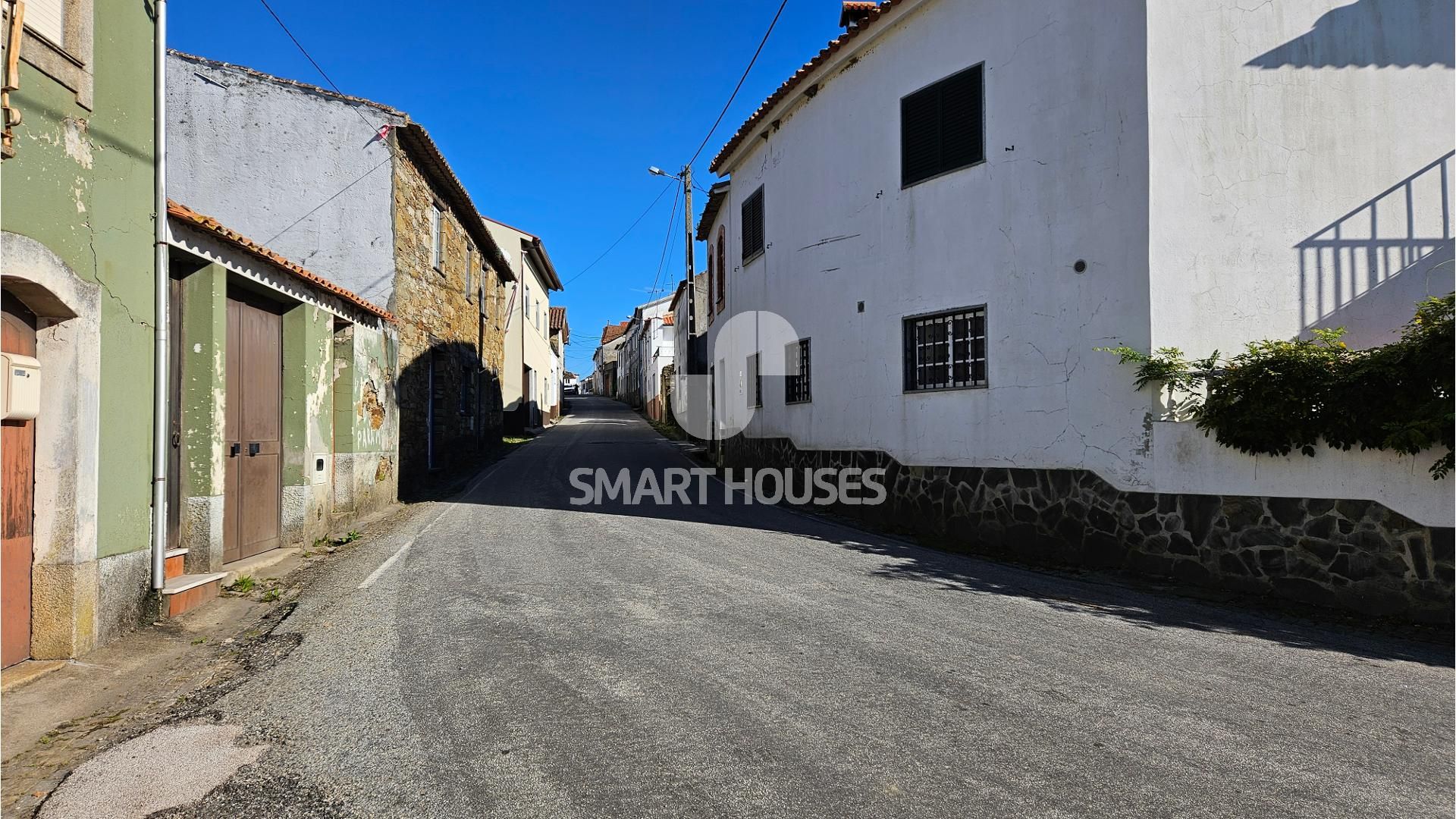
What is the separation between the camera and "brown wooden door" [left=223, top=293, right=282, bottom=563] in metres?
7.47

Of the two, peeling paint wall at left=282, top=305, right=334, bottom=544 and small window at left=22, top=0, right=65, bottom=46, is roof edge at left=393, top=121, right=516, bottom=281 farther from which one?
small window at left=22, top=0, right=65, bottom=46

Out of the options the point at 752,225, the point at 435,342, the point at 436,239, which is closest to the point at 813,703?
the point at 752,225

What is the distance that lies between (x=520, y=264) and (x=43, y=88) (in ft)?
84.8

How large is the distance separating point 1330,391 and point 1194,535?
185 centimetres

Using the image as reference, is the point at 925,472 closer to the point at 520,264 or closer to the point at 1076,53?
the point at 1076,53

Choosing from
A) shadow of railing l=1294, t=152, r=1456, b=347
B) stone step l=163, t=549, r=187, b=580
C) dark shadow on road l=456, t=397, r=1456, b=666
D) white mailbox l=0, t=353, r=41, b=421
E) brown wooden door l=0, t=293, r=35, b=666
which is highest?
shadow of railing l=1294, t=152, r=1456, b=347

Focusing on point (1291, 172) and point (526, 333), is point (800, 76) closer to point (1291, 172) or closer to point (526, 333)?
point (1291, 172)

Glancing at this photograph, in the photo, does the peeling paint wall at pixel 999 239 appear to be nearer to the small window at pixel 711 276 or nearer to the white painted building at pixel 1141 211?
the white painted building at pixel 1141 211

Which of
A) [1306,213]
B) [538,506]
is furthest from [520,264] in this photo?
[1306,213]

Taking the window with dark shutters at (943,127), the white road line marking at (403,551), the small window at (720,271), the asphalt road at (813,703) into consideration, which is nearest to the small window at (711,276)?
the small window at (720,271)

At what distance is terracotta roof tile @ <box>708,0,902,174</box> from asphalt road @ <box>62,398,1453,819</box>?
8129 millimetres

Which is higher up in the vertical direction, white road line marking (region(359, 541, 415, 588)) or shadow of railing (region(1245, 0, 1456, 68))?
shadow of railing (region(1245, 0, 1456, 68))

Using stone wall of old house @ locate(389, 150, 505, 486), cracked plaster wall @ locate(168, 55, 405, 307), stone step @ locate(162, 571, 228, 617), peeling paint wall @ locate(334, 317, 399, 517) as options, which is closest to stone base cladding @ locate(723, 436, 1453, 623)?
peeling paint wall @ locate(334, 317, 399, 517)

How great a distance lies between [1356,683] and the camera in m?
4.74
